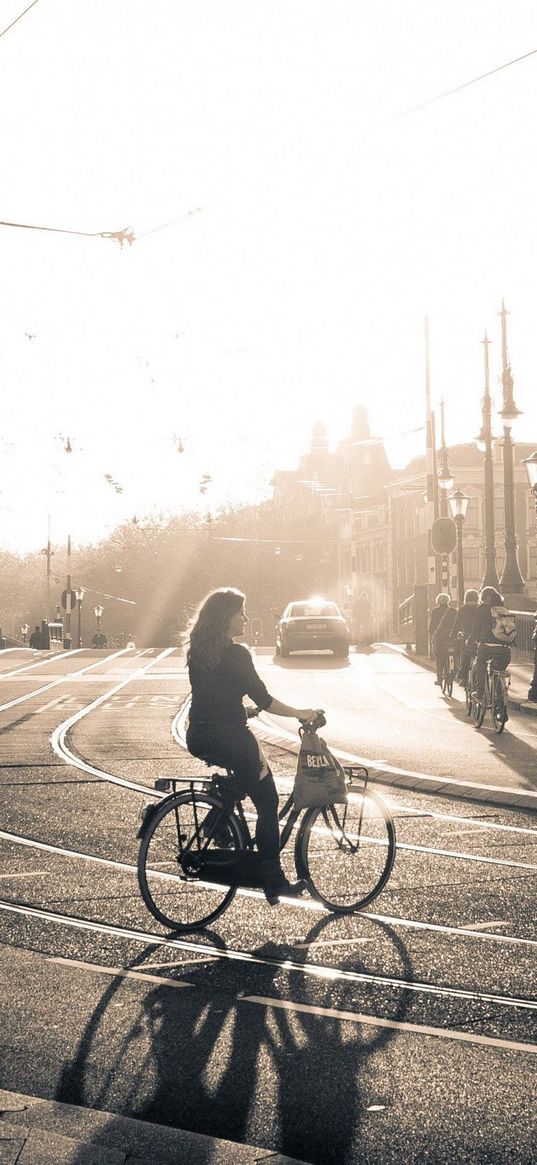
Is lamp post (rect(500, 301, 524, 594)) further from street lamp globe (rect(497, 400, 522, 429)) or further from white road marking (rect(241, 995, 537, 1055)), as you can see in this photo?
white road marking (rect(241, 995, 537, 1055))

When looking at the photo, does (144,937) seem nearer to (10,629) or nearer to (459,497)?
(459,497)

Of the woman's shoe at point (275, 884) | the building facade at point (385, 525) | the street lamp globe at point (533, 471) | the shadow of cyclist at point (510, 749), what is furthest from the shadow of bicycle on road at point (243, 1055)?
the building facade at point (385, 525)

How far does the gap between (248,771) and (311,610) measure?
30836 mm

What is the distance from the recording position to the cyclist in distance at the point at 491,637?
18.0m

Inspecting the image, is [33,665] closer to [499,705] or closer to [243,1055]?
[499,705]

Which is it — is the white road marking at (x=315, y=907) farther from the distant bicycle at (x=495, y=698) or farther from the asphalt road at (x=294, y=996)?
the distant bicycle at (x=495, y=698)

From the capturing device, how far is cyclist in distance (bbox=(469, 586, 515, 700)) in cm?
1798

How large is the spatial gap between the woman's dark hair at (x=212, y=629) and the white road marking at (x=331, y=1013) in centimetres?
152

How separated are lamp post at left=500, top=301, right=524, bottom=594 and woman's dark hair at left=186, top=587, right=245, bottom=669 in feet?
74.5

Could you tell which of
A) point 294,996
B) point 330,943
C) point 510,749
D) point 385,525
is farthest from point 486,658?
point 385,525

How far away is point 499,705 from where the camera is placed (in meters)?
17.8

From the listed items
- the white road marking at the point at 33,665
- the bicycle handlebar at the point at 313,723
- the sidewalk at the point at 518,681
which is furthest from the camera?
the white road marking at the point at 33,665

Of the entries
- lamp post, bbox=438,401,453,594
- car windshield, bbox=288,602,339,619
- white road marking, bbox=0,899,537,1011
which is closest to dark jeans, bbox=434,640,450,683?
lamp post, bbox=438,401,453,594

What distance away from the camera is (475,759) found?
14703 mm
